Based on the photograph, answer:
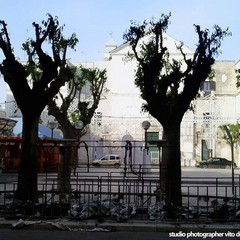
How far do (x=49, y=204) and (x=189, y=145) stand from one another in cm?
4290

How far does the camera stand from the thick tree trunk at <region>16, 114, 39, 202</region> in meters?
13.2

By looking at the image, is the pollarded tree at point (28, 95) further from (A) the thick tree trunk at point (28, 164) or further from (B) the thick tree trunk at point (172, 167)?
(B) the thick tree trunk at point (172, 167)

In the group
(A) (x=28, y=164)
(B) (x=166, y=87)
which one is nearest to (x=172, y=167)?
(B) (x=166, y=87)

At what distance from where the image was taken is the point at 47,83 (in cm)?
1419

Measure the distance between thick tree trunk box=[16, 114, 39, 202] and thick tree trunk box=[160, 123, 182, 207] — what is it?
11.8 feet

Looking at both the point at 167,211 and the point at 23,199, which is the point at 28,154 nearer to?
the point at 23,199

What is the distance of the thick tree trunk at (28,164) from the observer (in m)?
13.2

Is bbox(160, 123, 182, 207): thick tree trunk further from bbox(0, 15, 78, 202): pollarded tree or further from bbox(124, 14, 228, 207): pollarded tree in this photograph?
bbox(0, 15, 78, 202): pollarded tree

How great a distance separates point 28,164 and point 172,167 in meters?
3.99

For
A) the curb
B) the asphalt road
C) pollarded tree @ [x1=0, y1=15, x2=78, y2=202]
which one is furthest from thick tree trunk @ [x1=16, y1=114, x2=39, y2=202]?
the asphalt road

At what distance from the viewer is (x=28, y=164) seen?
540 inches

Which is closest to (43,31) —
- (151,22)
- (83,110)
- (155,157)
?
(151,22)

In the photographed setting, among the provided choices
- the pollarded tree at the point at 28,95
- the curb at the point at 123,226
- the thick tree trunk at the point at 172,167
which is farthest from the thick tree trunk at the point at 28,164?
the thick tree trunk at the point at 172,167

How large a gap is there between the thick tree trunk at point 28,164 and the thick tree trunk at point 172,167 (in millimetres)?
3583
